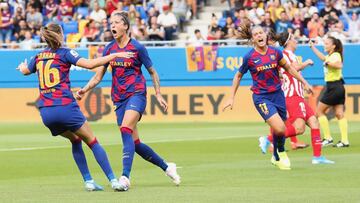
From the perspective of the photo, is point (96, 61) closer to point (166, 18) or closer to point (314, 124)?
point (314, 124)

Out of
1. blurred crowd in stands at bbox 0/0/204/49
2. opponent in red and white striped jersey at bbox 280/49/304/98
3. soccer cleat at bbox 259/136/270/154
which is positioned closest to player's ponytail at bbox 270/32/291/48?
opponent in red and white striped jersey at bbox 280/49/304/98

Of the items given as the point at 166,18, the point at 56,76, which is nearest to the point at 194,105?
the point at 166,18

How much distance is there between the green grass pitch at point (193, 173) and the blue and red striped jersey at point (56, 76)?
108 cm

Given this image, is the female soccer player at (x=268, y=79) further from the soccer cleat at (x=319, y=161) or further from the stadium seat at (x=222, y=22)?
the stadium seat at (x=222, y=22)

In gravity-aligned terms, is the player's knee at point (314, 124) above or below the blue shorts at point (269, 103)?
below

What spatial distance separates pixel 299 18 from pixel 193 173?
17814mm

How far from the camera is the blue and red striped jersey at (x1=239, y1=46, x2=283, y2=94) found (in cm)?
1534

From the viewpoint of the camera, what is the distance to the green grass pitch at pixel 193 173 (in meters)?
11.7

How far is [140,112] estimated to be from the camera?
12.9 meters

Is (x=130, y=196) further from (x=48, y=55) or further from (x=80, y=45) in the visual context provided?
(x=80, y=45)

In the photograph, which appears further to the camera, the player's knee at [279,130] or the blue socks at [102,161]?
the player's knee at [279,130]

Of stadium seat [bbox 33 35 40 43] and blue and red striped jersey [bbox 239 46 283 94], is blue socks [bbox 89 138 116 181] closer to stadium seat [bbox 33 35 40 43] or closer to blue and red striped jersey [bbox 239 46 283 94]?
blue and red striped jersey [bbox 239 46 283 94]

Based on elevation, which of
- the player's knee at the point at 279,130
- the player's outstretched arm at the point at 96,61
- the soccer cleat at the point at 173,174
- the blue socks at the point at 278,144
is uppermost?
the player's outstretched arm at the point at 96,61

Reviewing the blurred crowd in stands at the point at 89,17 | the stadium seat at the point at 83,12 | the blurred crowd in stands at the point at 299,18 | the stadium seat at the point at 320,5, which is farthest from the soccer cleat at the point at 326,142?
the stadium seat at the point at 83,12
